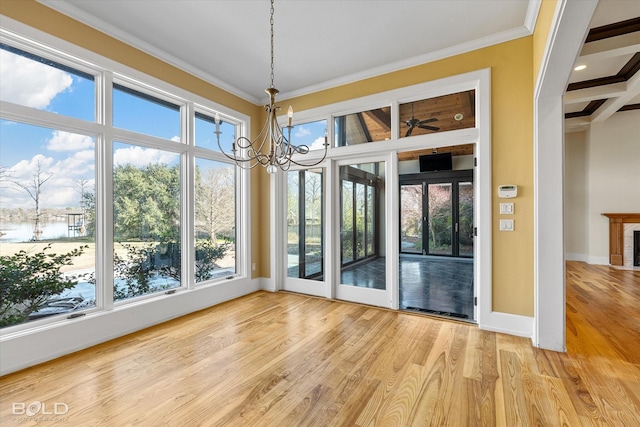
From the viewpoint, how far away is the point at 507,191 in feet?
9.81

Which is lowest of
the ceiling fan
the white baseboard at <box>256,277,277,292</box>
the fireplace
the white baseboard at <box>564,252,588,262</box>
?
the white baseboard at <box>256,277,277,292</box>

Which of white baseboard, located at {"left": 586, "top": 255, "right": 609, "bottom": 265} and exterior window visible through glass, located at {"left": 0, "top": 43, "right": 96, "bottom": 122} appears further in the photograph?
white baseboard, located at {"left": 586, "top": 255, "right": 609, "bottom": 265}

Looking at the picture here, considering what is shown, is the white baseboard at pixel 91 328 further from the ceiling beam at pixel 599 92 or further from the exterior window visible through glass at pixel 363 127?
the ceiling beam at pixel 599 92

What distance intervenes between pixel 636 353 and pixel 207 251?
4717mm

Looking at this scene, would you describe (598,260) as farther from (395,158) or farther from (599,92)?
(395,158)

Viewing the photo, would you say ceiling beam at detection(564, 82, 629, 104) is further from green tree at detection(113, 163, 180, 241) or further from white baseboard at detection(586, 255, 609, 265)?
green tree at detection(113, 163, 180, 241)

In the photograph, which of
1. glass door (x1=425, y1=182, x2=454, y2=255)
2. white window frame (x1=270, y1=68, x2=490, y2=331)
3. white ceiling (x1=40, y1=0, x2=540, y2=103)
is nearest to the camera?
white ceiling (x1=40, y1=0, x2=540, y2=103)

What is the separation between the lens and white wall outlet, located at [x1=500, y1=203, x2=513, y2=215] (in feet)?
9.81

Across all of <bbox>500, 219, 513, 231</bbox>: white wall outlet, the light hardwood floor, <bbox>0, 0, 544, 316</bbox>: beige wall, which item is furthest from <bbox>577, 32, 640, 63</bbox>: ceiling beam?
the light hardwood floor

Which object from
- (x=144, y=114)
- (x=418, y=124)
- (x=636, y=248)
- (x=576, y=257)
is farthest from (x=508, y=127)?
(x=576, y=257)

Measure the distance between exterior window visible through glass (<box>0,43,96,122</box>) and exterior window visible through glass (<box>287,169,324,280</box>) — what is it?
104 inches

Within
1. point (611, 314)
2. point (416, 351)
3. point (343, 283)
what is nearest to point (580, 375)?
point (416, 351)

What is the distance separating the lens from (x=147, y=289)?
342cm

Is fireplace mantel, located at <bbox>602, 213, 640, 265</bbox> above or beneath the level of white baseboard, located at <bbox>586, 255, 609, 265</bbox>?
above
